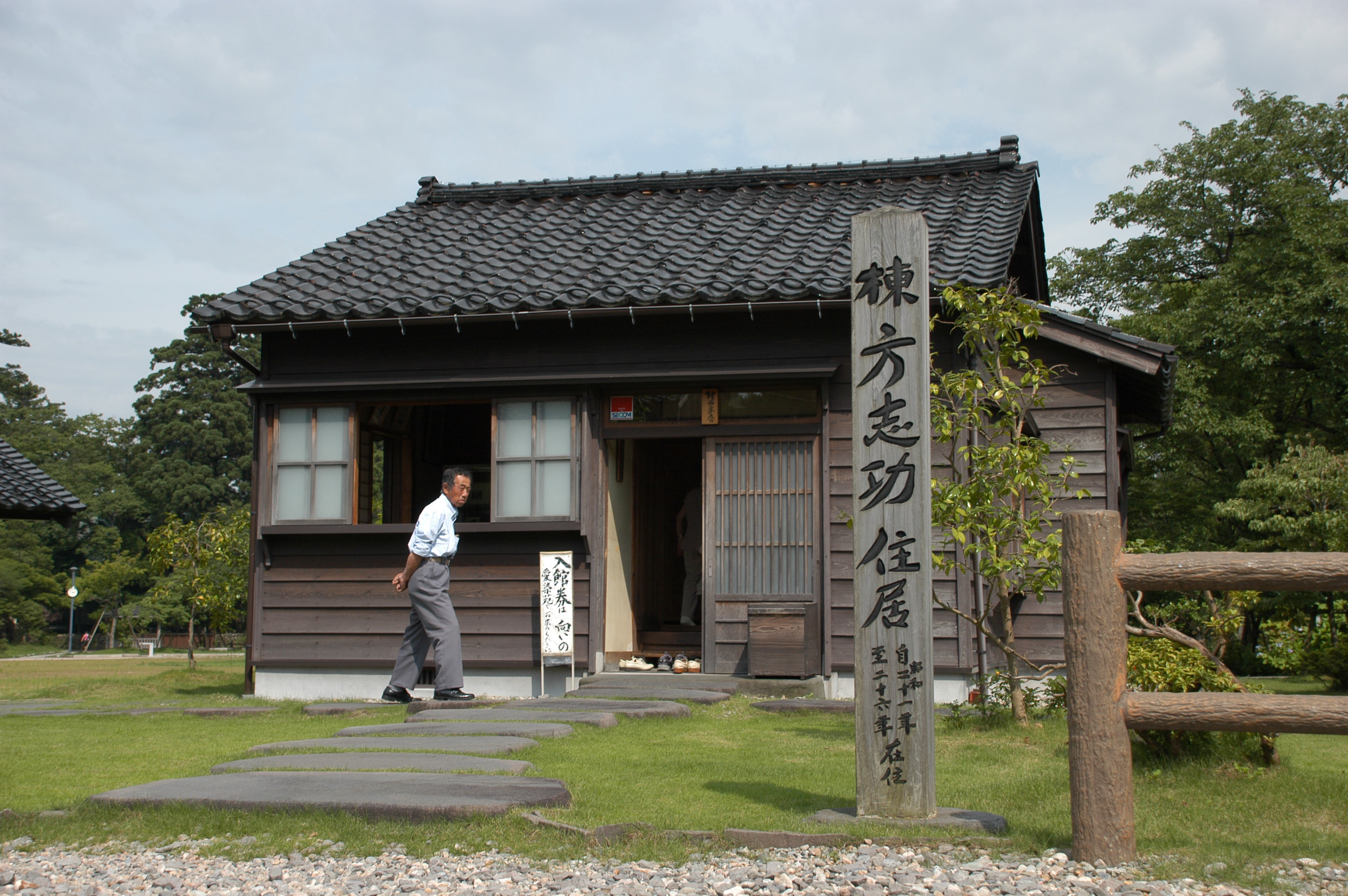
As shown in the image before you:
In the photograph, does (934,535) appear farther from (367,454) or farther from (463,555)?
(367,454)

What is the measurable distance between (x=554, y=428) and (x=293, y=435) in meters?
2.56

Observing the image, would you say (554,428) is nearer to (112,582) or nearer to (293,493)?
(293,493)

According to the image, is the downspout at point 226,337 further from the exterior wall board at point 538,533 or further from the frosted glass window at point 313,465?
the frosted glass window at point 313,465

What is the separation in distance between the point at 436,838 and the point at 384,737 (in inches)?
95.2

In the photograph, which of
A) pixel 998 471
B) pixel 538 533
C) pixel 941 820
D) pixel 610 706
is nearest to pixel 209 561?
pixel 538 533

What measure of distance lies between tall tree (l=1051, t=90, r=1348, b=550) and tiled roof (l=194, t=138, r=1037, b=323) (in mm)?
10928

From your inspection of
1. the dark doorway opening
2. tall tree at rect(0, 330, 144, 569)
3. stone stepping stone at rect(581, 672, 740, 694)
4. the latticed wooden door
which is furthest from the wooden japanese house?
tall tree at rect(0, 330, 144, 569)

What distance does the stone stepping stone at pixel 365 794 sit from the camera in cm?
458

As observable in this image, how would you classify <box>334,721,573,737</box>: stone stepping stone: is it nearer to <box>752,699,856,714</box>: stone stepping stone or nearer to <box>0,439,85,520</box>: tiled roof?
<box>752,699,856,714</box>: stone stepping stone

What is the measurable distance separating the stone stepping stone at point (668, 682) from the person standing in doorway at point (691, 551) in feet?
8.13

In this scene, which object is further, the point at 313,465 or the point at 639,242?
the point at 639,242

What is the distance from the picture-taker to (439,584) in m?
8.58

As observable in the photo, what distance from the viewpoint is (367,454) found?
1136 centimetres

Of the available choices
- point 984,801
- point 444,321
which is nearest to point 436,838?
point 984,801
